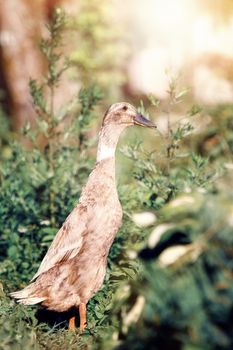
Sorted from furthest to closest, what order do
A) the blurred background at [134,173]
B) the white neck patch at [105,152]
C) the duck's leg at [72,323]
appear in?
the white neck patch at [105,152] → the duck's leg at [72,323] → the blurred background at [134,173]

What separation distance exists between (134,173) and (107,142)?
0.46m

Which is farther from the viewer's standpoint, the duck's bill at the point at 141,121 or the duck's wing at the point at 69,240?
the duck's bill at the point at 141,121

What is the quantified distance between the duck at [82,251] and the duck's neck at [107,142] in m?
0.02

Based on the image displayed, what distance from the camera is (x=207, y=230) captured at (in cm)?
345

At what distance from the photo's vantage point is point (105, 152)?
18.9 ft

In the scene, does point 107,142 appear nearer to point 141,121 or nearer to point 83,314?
point 141,121

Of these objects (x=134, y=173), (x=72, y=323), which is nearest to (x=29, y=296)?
(x=72, y=323)

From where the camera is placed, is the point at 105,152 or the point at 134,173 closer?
the point at 105,152

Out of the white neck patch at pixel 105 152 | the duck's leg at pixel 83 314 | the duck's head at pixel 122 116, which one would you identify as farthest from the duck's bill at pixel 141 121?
the duck's leg at pixel 83 314

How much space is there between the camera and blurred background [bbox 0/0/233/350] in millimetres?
3387

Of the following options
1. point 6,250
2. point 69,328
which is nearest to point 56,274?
point 69,328

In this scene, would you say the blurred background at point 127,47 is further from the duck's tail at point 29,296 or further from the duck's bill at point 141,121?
the duck's tail at point 29,296

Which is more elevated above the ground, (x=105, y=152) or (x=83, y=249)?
(x=105, y=152)

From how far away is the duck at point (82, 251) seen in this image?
17.7 feet
